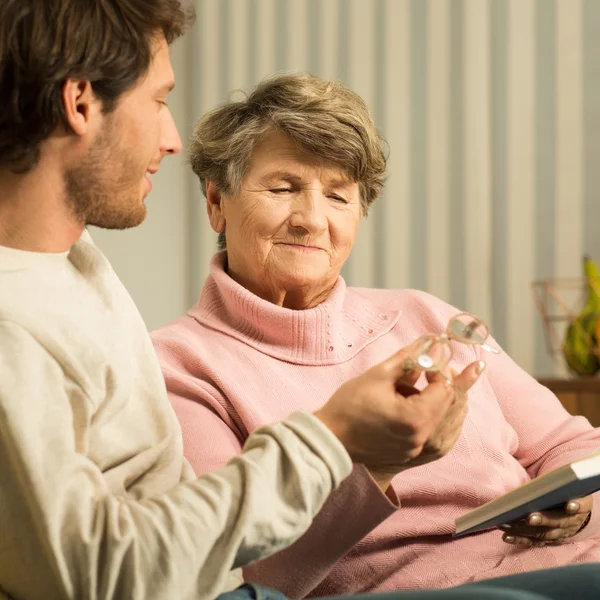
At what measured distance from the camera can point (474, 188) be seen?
3529mm

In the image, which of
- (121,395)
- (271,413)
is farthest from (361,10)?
(121,395)

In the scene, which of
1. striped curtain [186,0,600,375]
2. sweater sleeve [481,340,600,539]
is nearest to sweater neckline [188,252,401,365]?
sweater sleeve [481,340,600,539]

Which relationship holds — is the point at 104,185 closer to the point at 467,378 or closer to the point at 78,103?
the point at 78,103

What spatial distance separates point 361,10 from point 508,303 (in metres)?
1.20

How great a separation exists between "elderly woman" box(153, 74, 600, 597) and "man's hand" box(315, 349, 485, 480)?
16.1 inches

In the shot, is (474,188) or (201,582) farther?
(474,188)

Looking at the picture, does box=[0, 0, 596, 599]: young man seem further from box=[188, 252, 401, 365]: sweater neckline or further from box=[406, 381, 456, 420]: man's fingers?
box=[188, 252, 401, 365]: sweater neckline

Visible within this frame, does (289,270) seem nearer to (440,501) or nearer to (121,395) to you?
(440,501)

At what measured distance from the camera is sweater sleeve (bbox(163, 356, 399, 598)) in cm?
116

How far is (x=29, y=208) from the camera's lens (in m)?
1.03

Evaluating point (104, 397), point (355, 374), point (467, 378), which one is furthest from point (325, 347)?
point (104, 397)

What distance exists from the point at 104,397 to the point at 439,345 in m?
0.34

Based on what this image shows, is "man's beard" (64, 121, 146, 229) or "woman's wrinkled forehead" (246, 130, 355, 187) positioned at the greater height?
"man's beard" (64, 121, 146, 229)

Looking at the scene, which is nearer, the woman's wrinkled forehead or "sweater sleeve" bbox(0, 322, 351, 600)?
"sweater sleeve" bbox(0, 322, 351, 600)
